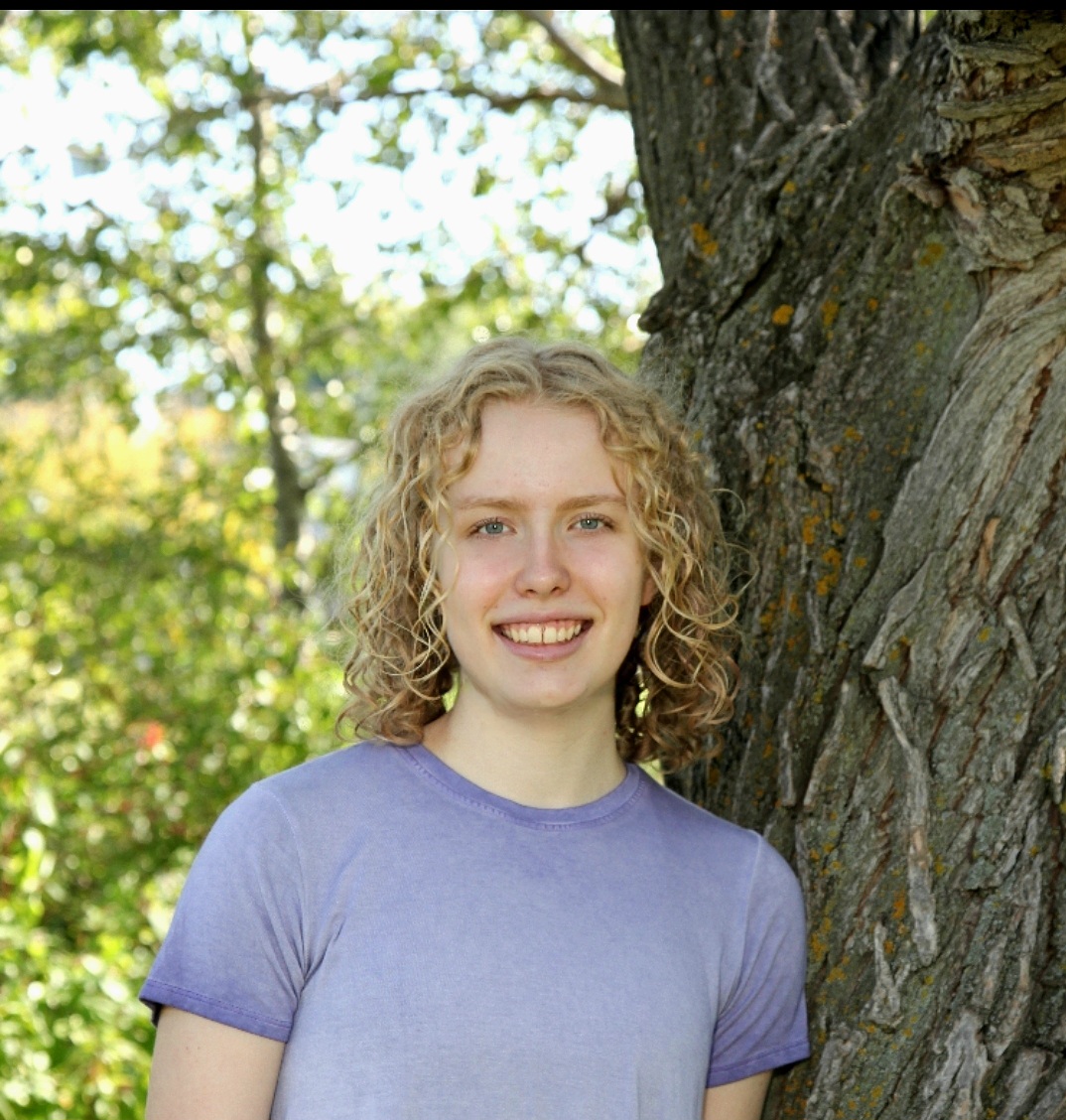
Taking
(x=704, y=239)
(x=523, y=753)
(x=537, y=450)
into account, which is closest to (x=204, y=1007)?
(x=523, y=753)

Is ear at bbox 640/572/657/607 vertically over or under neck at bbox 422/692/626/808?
over

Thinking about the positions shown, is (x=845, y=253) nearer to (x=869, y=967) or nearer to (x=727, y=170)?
(x=727, y=170)

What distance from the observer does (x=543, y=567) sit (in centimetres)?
193

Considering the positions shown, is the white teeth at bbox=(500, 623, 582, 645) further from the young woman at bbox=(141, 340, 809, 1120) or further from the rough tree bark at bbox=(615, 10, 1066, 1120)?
the rough tree bark at bbox=(615, 10, 1066, 1120)

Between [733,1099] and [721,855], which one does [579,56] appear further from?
[733,1099]

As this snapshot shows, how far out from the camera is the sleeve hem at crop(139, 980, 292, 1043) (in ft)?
5.64

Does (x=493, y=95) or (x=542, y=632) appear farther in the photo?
(x=493, y=95)

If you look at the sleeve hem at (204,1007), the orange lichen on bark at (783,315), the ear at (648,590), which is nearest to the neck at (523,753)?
the ear at (648,590)

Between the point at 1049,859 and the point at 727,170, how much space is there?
152 centimetres

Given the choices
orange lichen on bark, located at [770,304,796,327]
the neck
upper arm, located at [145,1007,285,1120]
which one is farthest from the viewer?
orange lichen on bark, located at [770,304,796,327]

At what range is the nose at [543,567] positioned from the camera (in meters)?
1.92

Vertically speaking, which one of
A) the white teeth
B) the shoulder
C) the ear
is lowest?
the shoulder

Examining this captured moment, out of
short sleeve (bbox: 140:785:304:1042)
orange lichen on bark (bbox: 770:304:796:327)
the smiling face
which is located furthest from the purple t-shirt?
orange lichen on bark (bbox: 770:304:796:327)

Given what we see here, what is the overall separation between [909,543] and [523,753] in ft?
2.19
